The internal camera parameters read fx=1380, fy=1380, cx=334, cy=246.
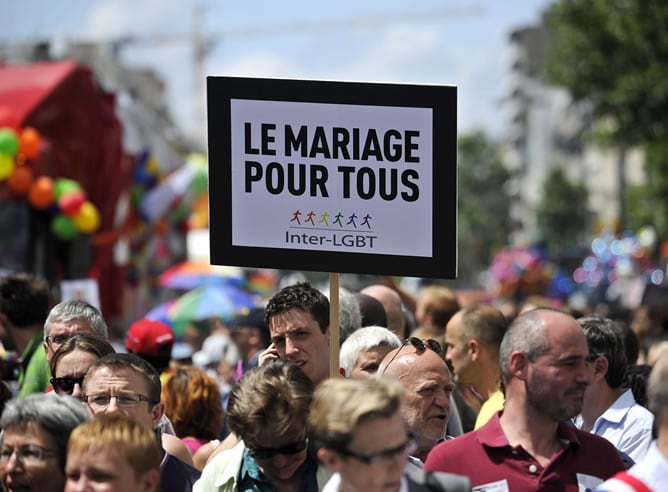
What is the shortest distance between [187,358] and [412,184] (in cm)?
501

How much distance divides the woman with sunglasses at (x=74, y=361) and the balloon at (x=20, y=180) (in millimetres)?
12237

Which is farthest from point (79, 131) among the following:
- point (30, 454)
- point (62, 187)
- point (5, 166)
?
point (30, 454)

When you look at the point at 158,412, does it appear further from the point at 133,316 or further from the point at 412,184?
the point at 133,316

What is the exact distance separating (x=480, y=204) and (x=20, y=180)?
362 feet

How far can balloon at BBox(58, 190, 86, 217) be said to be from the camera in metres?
18.6

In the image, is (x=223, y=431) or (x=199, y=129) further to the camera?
(x=199, y=129)

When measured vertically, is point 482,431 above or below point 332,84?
below

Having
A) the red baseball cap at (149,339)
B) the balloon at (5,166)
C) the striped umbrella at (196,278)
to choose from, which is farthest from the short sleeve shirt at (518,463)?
the striped umbrella at (196,278)

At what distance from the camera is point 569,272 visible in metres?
52.9

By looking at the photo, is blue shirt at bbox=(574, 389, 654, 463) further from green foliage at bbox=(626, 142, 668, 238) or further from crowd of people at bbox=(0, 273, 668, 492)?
green foliage at bbox=(626, 142, 668, 238)

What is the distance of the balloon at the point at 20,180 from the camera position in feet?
58.3

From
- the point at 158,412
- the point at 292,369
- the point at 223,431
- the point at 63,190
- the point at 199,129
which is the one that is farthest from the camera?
the point at 199,129

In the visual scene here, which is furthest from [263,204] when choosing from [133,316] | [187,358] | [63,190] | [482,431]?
[133,316]

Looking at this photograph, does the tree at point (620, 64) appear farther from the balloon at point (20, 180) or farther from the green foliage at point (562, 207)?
the green foliage at point (562, 207)
